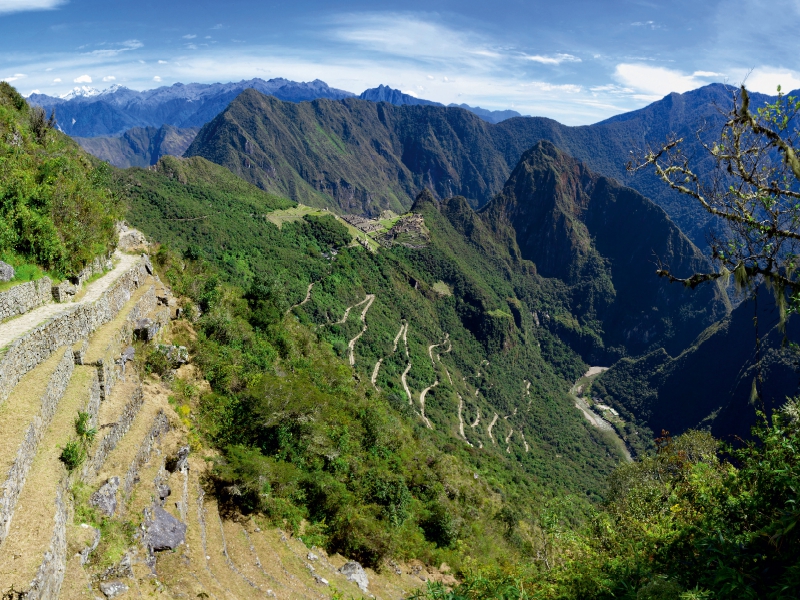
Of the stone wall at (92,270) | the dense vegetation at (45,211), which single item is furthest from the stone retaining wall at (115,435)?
the dense vegetation at (45,211)

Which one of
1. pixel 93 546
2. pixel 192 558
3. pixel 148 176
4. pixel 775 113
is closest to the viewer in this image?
pixel 775 113

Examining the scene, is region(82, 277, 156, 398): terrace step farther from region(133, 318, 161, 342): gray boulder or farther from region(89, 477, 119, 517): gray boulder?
region(89, 477, 119, 517): gray boulder

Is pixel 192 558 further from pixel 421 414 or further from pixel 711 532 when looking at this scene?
pixel 421 414

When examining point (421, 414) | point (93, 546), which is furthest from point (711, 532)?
point (421, 414)

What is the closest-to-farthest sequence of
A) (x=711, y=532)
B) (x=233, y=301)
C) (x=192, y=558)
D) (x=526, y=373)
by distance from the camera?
(x=711, y=532), (x=192, y=558), (x=233, y=301), (x=526, y=373)

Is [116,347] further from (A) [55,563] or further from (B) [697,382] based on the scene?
(B) [697,382]

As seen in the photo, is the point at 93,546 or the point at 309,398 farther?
the point at 309,398
